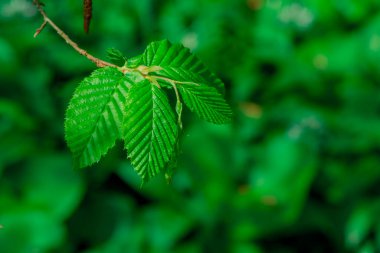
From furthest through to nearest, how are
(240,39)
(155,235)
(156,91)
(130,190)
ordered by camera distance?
(240,39) → (130,190) → (155,235) → (156,91)

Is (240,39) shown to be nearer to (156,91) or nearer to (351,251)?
(351,251)

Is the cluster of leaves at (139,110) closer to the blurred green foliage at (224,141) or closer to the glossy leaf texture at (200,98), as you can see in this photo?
the glossy leaf texture at (200,98)

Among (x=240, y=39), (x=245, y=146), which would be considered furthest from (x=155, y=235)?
(x=240, y=39)

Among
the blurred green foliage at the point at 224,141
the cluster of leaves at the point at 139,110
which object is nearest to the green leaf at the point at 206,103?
the cluster of leaves at the point at 139,110

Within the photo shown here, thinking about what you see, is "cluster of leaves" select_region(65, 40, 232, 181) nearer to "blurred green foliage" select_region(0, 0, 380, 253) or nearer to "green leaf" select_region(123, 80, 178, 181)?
"green leaf" select_region(123, 80, 178, 181)

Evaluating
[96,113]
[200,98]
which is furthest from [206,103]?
[96,113]

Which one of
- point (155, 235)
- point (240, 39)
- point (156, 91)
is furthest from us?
point (240, 39)

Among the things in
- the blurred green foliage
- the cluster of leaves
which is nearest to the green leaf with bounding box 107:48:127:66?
the cluster of leaves
